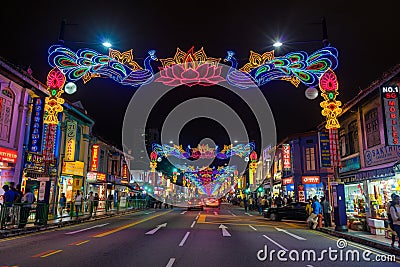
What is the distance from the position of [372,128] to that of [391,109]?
246 inches

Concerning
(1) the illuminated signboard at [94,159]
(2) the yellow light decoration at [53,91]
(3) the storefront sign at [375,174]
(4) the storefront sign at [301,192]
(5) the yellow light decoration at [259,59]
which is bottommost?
(4) the storefront sign at [301,192]

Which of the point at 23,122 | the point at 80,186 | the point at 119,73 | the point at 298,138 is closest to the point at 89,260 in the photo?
the point at 119,73

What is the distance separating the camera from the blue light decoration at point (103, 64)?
642 inches

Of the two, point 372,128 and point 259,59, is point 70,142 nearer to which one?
point 259,59

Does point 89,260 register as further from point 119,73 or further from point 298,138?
point 298,138

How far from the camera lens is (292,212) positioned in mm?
24266

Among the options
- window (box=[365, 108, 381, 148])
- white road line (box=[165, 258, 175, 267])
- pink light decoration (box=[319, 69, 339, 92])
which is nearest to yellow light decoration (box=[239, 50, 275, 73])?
pink light decoration (box=[319, 69, 339, 92])

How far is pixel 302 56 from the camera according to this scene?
16.6 m

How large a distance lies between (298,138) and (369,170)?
52.6 ft

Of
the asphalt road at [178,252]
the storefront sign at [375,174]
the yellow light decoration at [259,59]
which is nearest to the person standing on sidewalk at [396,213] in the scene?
the asphalt road at [178,252]

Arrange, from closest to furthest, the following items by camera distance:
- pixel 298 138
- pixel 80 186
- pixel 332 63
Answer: pixel 332 63
pixel 80 186
pixel 298 138

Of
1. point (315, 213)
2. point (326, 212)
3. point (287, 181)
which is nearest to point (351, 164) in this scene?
point (326, 212)

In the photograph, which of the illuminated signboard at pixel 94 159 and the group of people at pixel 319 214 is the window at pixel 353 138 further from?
the illuminated signboard at pixel 94 159

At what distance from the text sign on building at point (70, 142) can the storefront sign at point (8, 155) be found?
8.10 meters
